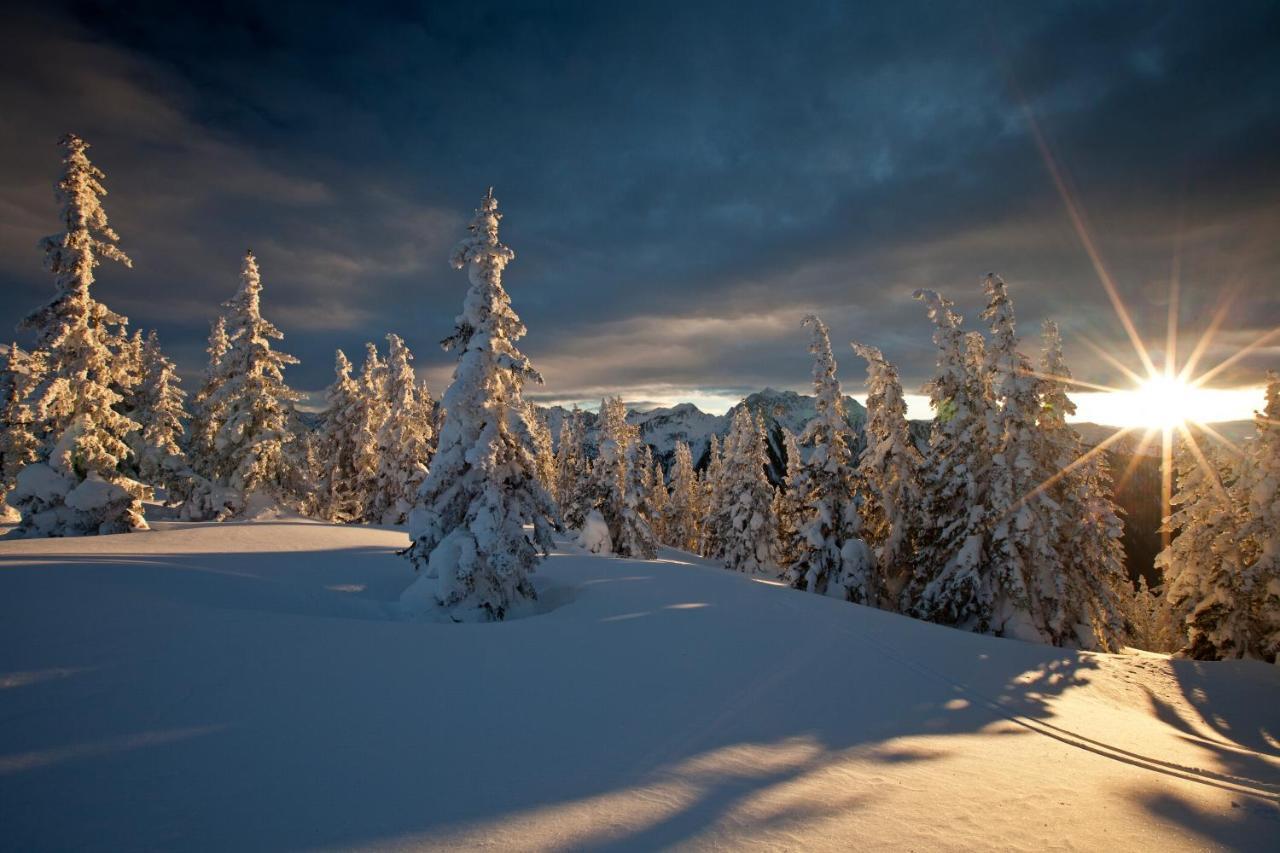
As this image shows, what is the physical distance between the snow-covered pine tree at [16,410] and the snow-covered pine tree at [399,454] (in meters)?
19.1

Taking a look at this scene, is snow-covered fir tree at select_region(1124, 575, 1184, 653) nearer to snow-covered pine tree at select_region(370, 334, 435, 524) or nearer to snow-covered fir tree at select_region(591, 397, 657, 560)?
snow-covered fir tree at select_region(591, 397, 657, 560)

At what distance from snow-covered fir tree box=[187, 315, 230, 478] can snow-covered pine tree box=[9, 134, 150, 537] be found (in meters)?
9.03

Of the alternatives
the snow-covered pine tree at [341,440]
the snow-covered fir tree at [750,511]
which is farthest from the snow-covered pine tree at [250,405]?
the snow-covered fir tree at [750,511]

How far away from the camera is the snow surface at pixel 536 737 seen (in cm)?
485

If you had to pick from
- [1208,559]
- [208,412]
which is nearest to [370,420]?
[208,412]

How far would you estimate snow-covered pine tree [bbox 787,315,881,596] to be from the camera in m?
25.2

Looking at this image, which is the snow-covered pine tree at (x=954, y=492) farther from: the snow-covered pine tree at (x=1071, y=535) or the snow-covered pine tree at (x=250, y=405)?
the snow-covered pine tree at (x=250, y=405)

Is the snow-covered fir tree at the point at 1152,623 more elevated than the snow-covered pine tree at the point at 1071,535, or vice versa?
the snow-covered pine tree at the point at 1071,535

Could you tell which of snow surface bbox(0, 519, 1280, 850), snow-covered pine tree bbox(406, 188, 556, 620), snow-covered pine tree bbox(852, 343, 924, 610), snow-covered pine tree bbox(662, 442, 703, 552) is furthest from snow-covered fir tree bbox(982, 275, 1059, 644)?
snow-covered pine tree bbox(662, 442, 703, 552)

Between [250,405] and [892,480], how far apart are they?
3179 cm

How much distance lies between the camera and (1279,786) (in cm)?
695

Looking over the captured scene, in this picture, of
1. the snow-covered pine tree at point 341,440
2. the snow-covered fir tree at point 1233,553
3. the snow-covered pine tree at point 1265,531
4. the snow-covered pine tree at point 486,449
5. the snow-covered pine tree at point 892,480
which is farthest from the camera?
the snow-covered pine tree at point 341,440

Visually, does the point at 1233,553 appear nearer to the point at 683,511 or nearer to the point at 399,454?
the point at 399,454

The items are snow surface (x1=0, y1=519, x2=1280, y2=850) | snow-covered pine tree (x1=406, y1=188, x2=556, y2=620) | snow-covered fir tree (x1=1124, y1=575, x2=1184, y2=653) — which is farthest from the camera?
snow-covered fir tree (x1=1124, y1=575, x2=1184, y2=653)
